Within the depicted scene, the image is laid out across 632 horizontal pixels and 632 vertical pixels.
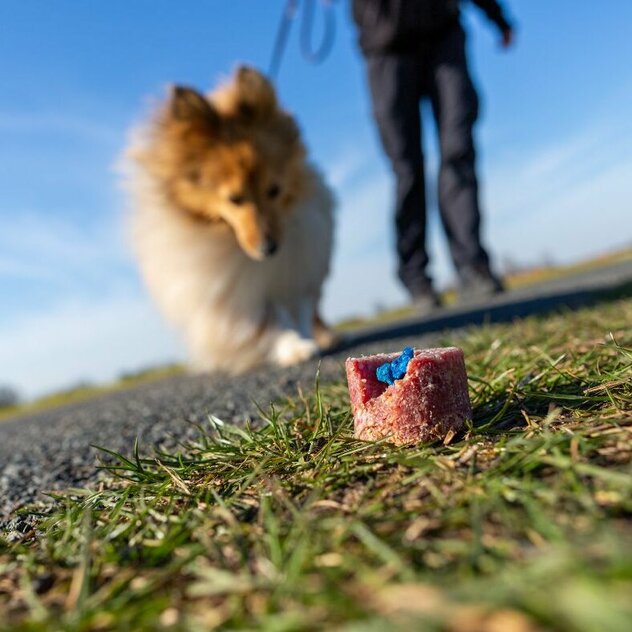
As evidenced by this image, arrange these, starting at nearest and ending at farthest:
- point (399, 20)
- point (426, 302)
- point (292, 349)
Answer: point (292, 349) → point (399, 20) → point (426, 302)

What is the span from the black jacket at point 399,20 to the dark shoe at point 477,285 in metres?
1.89

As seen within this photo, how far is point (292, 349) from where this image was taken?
4008 millimetres

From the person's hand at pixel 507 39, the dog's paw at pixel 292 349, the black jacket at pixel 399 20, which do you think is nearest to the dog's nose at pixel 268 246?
the dog's paw at pixel 292 349

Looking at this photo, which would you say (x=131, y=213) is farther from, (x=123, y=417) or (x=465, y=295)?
(x=465, y=295)

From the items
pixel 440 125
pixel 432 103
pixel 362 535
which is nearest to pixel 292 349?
pixel 440 125

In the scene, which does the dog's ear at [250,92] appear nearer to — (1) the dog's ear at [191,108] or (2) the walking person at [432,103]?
(1) the dog's ear at [191,108]

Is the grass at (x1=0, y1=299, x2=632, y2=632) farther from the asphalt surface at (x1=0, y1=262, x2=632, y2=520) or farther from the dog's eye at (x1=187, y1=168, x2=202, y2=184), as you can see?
the dog's eye at (x1=187, y1=168, x2=202, y2=184)

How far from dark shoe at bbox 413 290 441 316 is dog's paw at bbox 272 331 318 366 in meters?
1.41

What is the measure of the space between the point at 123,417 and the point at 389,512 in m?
2.46

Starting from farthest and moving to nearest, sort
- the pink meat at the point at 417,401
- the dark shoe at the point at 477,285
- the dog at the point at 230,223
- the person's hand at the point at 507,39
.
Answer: the person's hand at the point at 507,39 < the dark shoe at the point at 477,285 < the dog at the point at 230,223 < the pink meat at the point at 417,401

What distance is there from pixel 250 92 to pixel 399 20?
1.26m

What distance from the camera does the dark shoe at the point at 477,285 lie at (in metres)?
4.91

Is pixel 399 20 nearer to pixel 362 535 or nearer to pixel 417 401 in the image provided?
pixel 417 401

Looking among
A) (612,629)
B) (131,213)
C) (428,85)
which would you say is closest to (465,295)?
(428,85)
